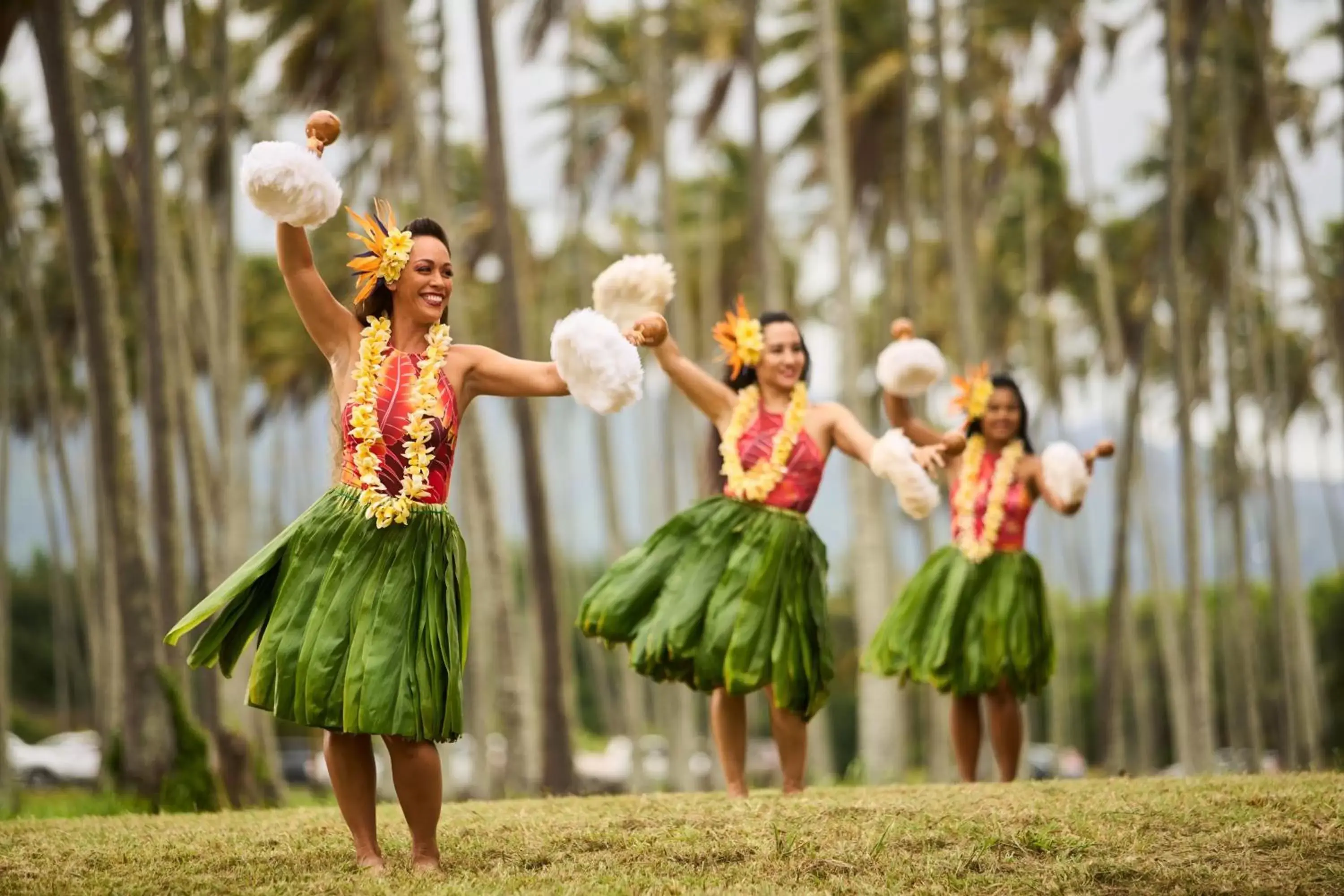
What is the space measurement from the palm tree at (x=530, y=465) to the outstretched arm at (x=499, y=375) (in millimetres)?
9903

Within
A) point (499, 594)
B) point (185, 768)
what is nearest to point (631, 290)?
point (185, 768)

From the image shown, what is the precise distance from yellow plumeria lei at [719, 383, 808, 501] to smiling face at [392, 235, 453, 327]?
80.5 inches

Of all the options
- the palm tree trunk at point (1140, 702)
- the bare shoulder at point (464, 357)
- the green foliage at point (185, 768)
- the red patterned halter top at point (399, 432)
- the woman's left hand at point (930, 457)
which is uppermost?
the bare shoulder at point (464, 357)

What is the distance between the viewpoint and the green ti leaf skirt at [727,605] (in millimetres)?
6527

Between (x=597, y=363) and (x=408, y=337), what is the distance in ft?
2.38

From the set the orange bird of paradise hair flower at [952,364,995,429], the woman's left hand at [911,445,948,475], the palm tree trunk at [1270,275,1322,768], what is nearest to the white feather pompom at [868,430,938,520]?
the woman's left hand at [911,445,948,475]

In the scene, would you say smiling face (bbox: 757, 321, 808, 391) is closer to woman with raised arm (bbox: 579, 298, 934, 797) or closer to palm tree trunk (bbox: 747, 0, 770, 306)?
woman with raised arm (bbox: 579, 298, 934, 797)

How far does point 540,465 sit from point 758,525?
367 inches

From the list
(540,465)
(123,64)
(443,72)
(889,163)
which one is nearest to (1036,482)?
(540,465)

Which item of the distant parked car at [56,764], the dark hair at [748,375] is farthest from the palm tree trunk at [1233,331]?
the distant parked car at [56,764]

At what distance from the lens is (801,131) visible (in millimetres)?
25344

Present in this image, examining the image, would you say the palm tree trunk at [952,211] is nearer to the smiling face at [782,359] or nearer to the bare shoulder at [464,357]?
the smiling face at [782,359]

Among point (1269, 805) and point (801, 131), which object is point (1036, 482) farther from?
point (801, 131)

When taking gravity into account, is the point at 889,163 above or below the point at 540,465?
above
